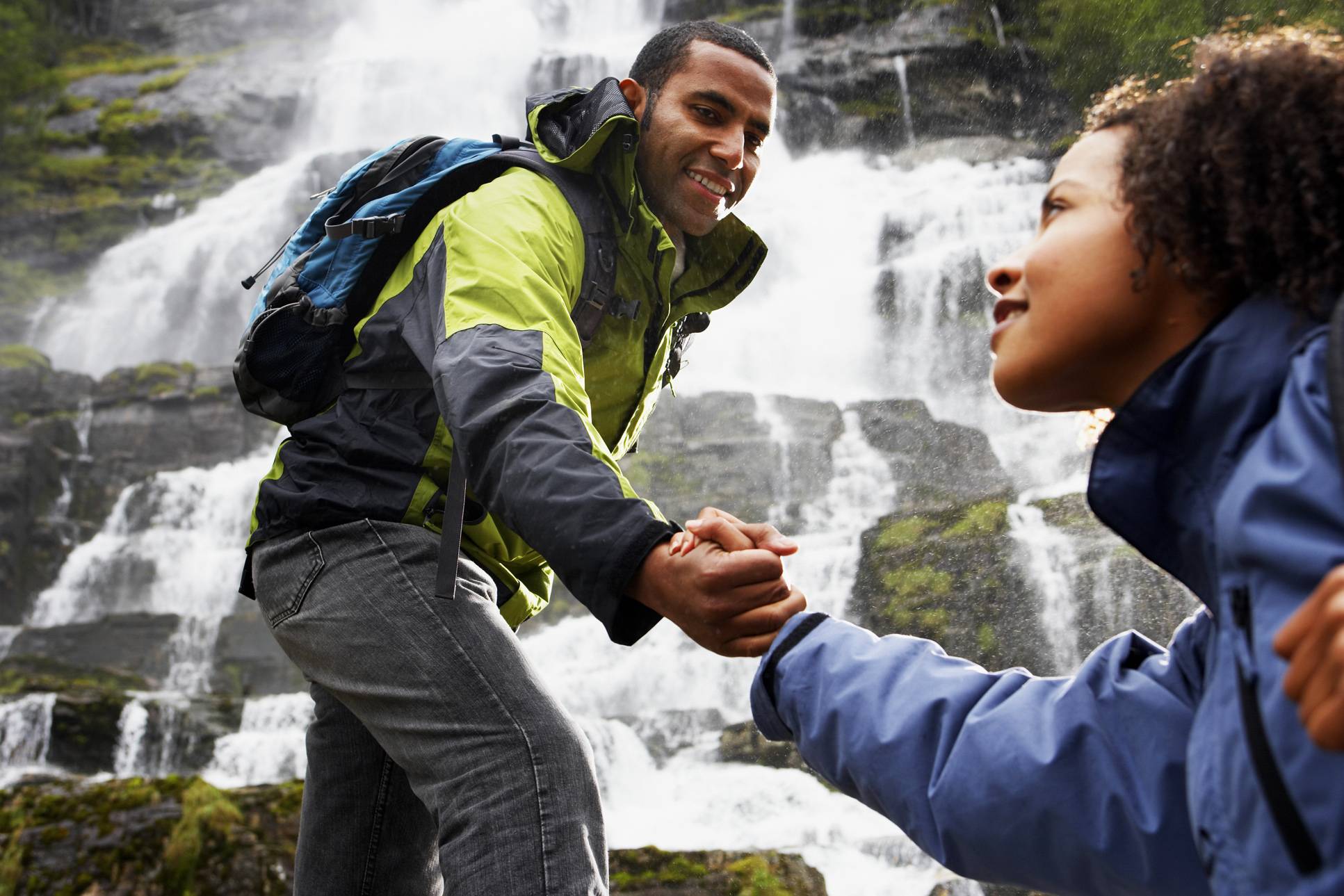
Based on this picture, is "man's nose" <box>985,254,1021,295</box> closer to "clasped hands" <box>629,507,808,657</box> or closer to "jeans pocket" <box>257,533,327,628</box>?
"clasped hands" <box>629,507,808,657</box>

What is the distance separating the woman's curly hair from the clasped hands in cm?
58

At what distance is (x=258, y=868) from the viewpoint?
3.94 m

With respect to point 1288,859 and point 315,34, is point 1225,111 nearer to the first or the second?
point 1288,859

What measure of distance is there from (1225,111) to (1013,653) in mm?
7413

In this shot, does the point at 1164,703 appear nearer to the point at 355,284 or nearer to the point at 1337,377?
the point at 1337,377

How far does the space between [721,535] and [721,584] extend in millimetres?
66

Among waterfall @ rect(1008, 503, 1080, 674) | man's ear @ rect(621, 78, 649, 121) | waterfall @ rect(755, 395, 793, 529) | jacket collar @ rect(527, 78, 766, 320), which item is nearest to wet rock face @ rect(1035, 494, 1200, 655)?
waterfall @ rect(1008, 503, 1080, 674)

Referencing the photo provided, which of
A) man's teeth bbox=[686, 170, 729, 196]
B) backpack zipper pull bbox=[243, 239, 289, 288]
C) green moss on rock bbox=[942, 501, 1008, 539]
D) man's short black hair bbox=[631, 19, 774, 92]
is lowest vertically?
green moss on rock bbox=[942, 501, 1008, 539]

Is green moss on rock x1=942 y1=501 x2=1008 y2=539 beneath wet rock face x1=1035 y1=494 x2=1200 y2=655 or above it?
above

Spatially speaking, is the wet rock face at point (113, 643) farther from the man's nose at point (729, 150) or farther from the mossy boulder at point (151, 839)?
the man's nose at point (729, 150)

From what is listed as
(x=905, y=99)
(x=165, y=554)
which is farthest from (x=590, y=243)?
(x=905, y=99)

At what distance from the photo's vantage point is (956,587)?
840cm

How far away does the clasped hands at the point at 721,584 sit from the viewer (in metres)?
1.38

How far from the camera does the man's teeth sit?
7.59ft
